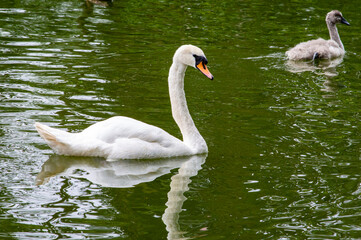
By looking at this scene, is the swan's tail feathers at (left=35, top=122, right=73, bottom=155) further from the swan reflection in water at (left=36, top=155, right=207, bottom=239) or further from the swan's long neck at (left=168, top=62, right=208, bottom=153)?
the swan's long neck at (left=168, top=62, right=208, bottom=153)

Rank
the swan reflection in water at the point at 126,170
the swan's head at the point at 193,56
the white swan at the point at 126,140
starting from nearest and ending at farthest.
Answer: the swan reflection in water at the point at 126,170
the white swan at the point at 126,140
the swan's head at the point at 193,56

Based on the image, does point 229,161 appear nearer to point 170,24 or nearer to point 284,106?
point 284,106

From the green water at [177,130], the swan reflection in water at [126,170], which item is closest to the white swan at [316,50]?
the green water at [177,130]

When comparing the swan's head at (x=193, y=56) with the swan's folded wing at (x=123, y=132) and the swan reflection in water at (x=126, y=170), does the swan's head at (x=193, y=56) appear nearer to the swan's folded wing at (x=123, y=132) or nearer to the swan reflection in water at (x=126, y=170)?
the swan's folded wing at (x=123, y=132)

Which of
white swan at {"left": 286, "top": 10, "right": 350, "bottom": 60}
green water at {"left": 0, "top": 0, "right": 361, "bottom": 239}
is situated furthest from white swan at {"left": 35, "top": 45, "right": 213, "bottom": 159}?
white swan at {"left": 286, "top": 10, "right": 350, "bottom": 60}

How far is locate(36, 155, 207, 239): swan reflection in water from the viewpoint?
7.63 metres

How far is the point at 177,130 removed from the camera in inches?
383

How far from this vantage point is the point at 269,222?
6.62 metres

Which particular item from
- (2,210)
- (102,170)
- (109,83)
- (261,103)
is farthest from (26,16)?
(2,210)

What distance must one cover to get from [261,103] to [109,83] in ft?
8.82

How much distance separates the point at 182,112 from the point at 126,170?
1.30m

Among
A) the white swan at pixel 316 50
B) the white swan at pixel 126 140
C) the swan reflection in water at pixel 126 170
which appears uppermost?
the white swan at pixel 316 50

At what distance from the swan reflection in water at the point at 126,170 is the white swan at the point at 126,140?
90mm

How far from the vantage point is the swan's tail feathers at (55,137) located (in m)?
8.10
